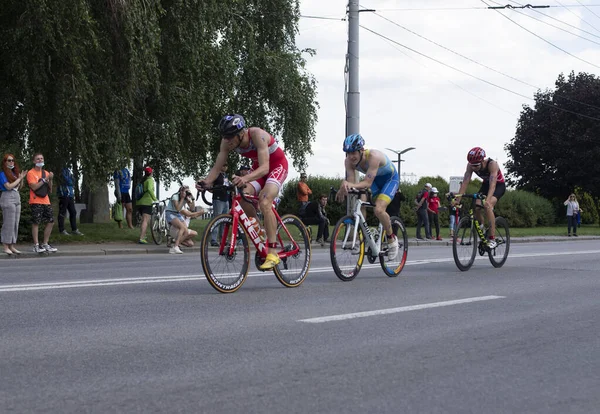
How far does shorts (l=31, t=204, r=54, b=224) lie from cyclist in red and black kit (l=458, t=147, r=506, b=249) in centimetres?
835

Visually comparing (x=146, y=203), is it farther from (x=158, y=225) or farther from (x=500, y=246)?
(x=500, y=246)

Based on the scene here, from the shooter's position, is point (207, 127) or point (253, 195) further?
point (207, 127)

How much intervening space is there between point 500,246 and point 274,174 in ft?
19.0

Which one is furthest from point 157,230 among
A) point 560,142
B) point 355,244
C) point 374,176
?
point 560,142

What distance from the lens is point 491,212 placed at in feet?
44.8

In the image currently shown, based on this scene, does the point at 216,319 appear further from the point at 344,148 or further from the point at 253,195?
the point at 344,148

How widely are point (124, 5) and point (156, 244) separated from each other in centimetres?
575

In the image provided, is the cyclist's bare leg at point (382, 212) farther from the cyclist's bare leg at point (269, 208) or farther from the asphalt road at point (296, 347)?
the cyclist's bare leg at point (269, 208)

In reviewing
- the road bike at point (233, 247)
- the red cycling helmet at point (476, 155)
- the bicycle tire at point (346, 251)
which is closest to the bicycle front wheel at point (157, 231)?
the red cycling helmet at point (476, 155)

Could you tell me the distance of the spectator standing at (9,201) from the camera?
16984 millimetres

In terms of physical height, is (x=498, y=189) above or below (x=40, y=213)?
above

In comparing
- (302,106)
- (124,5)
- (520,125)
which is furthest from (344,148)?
(520,125)

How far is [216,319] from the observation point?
7418mm

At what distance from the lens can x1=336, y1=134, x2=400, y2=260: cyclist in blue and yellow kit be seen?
10.9 meters
